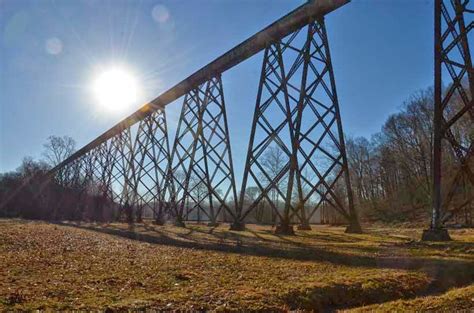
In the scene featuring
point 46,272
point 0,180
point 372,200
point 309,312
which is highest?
point 0,180

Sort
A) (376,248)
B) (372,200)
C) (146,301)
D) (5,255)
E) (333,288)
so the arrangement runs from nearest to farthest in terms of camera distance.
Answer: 1. (146,301)
2. (333,288)
3. (5,255)
4. (376,248)
5. (372,200)

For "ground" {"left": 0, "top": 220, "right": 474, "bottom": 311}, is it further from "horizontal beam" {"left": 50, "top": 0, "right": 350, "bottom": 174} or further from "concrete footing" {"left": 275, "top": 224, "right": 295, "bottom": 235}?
"horizontal beam" {"left": 50, "top": 0, "right": 350, "bottom": 174}

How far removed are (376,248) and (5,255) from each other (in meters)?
7.04

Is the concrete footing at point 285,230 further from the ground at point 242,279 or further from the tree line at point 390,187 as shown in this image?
the tree line at point 390,187

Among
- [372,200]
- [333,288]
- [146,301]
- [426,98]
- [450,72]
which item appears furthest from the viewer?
[372,200]

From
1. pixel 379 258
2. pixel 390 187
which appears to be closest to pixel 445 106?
pixel 379 258

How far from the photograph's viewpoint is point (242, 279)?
4559mm

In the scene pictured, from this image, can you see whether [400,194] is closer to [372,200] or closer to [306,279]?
[372,200]

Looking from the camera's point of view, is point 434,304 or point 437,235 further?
point 437,235

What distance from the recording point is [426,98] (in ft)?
97.8

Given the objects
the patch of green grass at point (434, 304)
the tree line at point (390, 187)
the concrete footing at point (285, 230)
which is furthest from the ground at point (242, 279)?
the tree line at point (390, 187)

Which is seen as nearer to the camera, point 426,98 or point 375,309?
point 375,309

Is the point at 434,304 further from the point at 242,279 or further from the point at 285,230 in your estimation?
the point at 285,230

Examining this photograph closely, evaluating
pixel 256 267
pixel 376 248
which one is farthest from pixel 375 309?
pixel 376 248
